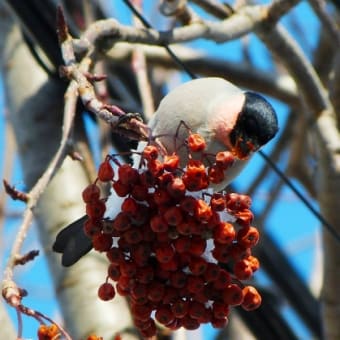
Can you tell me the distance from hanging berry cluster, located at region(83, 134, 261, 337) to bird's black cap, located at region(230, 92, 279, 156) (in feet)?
1.87

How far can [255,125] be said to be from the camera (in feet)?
7.29

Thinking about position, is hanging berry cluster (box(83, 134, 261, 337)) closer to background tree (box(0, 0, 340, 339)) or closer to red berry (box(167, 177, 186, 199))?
red berry (box(167, 177, 186, 199))

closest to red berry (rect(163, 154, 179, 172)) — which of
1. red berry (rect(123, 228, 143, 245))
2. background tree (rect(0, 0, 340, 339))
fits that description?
red berry (rect(123, 228, 143, 245))

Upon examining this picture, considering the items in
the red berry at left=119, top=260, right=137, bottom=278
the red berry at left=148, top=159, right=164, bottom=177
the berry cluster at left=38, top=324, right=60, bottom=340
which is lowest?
the red berry at left=119, top=260, right=137, bottom=278

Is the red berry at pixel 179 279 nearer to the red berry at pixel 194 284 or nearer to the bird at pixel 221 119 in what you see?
the red berry at pixel 194 284

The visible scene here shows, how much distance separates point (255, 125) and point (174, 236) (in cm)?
75

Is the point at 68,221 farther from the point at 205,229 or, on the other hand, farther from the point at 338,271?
the point at 205,229

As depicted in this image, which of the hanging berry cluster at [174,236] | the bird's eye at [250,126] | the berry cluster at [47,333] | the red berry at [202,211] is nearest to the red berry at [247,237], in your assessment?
the hanging berry cluster at [174,236]

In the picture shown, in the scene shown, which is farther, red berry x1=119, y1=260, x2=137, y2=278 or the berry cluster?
red berry x1=119, y1=260, x2=137, y2=278

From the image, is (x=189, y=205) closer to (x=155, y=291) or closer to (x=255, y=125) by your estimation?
(x=155, y=291)

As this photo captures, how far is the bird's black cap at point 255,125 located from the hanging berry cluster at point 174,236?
569 millimetres

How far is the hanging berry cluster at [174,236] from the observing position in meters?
1.52

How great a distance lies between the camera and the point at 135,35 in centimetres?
215

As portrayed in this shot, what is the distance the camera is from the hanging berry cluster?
1.52 metres
